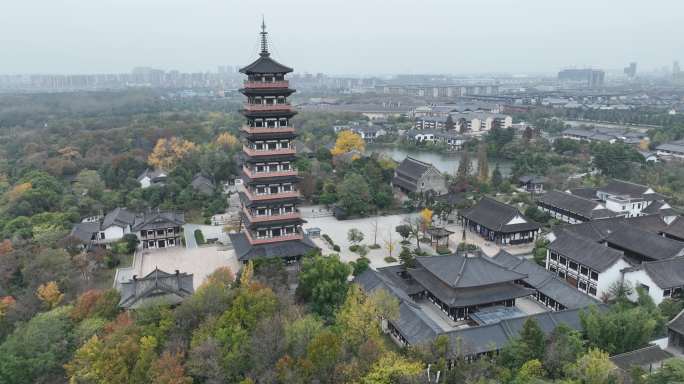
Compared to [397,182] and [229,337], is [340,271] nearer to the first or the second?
[229,337]

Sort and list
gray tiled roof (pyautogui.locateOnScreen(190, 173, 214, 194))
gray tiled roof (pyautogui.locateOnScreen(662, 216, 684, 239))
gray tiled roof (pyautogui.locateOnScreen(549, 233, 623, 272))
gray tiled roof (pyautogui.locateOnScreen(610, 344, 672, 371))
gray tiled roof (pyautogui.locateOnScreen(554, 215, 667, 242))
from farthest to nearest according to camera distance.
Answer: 1. gray tiled roof (pyautogui.locateOnScreen(190, 173, 214, 194))
2. gray tiled roof (pyautogui.locateOnScreen(662, 216, 684, 239))
3. gray tiled roof (pyautogui.locateOnScreen(554, 215, 667, 242))
4. gray tiled roof (pyautogui.locateOnScreen(549, 233, 623, 272))
5. gray tiled roof (pyautogui.locateOnScreen(610, 344, 672, 371))

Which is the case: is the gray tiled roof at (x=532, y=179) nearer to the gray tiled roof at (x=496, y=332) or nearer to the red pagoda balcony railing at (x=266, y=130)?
the gray tiled roof at (x=496, y=332)

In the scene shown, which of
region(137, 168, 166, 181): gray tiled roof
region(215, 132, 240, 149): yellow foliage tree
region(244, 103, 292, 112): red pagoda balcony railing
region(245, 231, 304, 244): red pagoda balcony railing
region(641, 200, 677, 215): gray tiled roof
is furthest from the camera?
region(215, 132, 240, 149): yellow foliage tree

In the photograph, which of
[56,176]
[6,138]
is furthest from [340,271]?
[6,138]

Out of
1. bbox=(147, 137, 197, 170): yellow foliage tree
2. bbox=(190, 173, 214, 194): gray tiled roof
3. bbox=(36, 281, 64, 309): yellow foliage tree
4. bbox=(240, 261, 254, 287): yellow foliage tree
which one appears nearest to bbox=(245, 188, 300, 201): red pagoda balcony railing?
bbox=(240, 261, 254, 287): yellow foliage tree

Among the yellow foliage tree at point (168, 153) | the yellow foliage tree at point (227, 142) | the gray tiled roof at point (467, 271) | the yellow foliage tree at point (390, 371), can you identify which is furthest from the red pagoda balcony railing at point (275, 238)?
the yellow foliage tree at point (227, 142)

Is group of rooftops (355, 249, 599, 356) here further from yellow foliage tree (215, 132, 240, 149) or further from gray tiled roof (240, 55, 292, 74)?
yellow foliage tree (215, 132, 240, 149)
